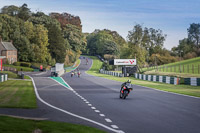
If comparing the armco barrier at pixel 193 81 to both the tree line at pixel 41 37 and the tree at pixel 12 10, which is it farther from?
the tree at pixel 12 10

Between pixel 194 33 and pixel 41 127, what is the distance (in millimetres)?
184117

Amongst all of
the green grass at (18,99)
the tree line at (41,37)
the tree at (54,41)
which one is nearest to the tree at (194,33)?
the tree line at (41,37)

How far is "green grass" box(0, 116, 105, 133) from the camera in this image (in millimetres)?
10291

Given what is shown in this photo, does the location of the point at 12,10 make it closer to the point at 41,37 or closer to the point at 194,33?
the point at 41,37

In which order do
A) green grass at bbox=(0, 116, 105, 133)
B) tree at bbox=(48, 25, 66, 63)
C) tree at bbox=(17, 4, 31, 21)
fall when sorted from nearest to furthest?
1. green grass at bbox=(0, 116, 105, 133)
2. tree at bbox=(48, 25, 66, 63)
3. tree at bbox=(17, 4, 31, 21)

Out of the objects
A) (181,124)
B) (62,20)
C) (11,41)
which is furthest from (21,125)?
(62,20)

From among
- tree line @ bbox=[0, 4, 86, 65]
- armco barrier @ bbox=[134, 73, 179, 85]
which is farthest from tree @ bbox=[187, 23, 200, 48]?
armco barrier @ bbox=[134, 73, 179, 85]

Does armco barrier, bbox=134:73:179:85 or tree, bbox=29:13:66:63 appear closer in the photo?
armco barrier, bbox=134:73:179:85

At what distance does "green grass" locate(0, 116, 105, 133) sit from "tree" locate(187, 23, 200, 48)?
578ft

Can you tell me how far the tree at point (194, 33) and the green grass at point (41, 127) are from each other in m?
176

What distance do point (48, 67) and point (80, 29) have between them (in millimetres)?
60701

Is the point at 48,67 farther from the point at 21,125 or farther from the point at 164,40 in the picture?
the point at 21,125

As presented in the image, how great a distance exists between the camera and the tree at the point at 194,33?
185375 mm

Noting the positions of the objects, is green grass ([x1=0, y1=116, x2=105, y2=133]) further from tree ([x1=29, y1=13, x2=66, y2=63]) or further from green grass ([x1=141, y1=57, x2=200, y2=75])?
tree ([x1=29, y1=13, x2=66, y2=63])
